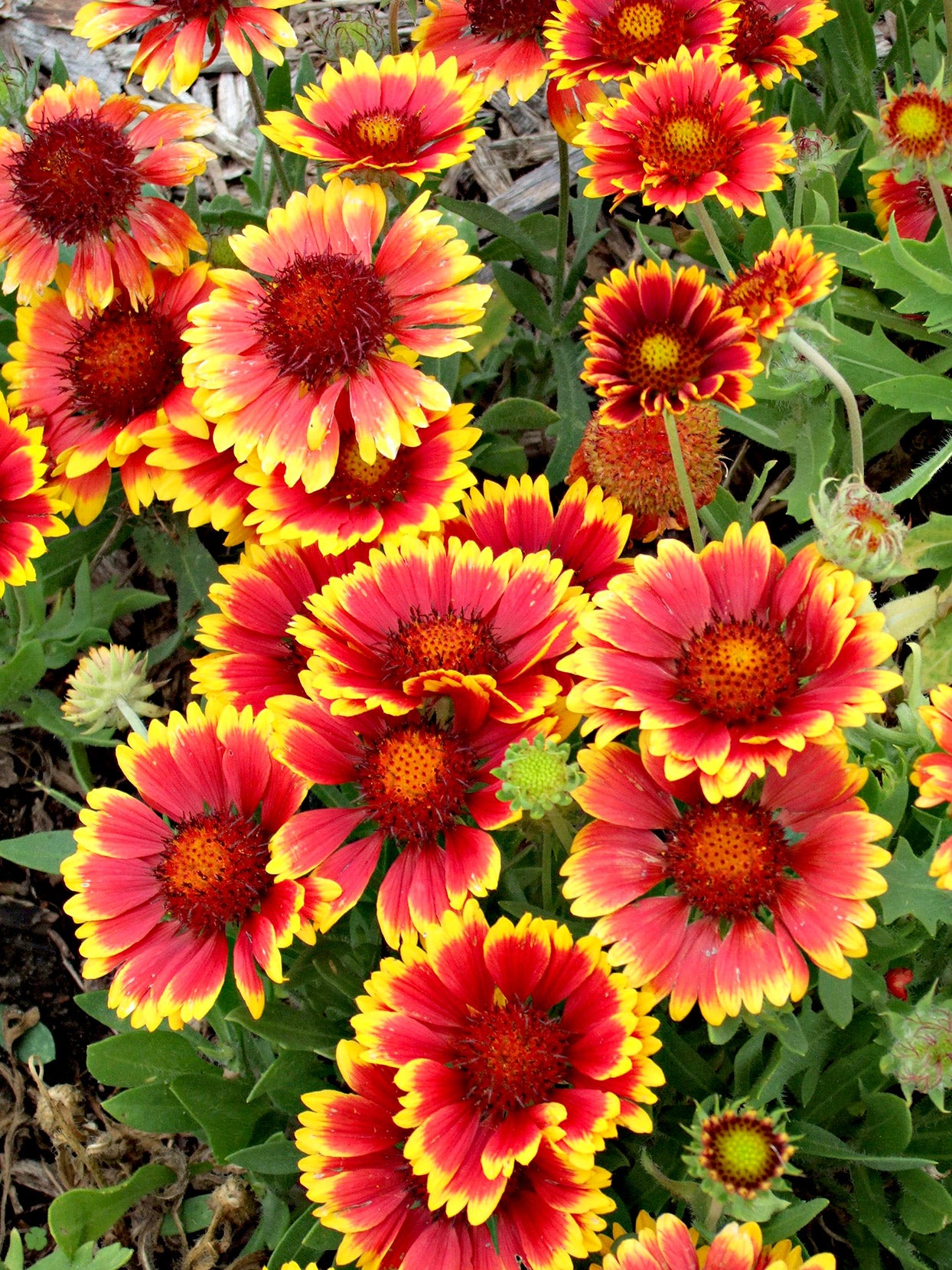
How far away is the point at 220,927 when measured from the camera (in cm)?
154

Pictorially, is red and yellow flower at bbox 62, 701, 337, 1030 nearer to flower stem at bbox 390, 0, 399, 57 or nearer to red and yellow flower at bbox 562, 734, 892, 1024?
red and yellow flower at bbox 562, 734, 892, 1024

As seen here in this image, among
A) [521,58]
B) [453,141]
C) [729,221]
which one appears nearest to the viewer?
[453,141]

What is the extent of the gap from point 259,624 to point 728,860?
0.77 m

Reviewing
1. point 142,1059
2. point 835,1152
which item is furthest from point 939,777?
point 142,1059

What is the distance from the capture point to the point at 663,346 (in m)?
1.35

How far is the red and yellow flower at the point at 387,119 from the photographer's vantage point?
182cm

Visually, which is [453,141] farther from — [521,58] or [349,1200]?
[349,1200]

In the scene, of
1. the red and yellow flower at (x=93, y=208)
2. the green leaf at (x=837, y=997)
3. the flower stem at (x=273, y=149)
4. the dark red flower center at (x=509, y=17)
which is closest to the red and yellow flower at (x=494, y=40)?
the dark red flower center at (x=509, y=17)

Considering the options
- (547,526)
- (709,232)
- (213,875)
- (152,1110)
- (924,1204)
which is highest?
(709,232)

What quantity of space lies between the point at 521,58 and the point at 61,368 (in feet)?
3.04

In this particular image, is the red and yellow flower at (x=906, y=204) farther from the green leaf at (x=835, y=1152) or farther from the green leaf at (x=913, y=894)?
the green leaf at (x=835, y=1152)

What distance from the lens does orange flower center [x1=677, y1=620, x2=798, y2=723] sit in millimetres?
1312

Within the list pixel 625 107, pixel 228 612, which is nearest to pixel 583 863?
pixel 228 612

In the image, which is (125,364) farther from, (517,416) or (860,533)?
(860,533)
